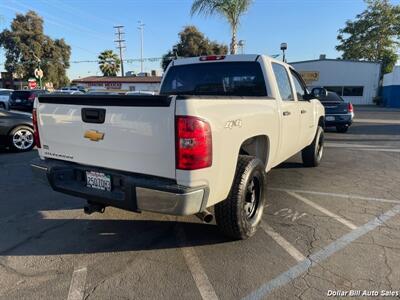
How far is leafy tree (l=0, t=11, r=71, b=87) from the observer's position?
5278 centimetres

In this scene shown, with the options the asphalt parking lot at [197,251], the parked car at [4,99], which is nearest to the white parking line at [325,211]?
the asphalt parking lot at [197,251]

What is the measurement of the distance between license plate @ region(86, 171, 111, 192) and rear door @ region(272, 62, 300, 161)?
2.40 meters

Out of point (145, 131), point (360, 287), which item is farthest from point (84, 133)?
point (360, 287)

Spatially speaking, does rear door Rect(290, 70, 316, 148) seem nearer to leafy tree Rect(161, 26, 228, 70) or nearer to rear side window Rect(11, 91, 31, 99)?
rear side window Rect(11, 91, 31, 99)

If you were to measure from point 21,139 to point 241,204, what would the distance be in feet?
25.7

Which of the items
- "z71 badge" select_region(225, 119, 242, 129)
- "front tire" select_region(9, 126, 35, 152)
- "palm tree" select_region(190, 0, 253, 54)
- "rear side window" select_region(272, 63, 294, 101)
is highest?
"palm tree" select_region(190, 0, 253, 54)

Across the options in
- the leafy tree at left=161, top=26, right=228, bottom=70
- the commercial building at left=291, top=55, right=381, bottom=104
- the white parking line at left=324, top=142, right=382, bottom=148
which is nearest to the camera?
the white parking line at left=324, top=142, right=382, bottom=148

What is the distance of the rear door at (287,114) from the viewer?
476 centimetres

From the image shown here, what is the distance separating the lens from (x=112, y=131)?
3.24 m

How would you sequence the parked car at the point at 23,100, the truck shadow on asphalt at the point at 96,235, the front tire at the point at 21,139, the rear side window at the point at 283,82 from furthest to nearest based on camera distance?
the parked car at the point at 23,100, the front tire at the point at 21,139, the rear side window at the point at 283,82, the truck shadow on asphalt at the point at 96,235

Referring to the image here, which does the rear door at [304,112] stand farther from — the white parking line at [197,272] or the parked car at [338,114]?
the parked car at [338,114]

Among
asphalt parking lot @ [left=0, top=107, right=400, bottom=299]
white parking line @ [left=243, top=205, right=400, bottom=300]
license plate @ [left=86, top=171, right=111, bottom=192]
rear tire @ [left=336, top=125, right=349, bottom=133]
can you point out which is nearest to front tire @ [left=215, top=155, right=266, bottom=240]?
asphalt parking lot @ [left=0, top=107, right=400, bottom=299]

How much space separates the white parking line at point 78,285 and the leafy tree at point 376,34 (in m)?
54.9

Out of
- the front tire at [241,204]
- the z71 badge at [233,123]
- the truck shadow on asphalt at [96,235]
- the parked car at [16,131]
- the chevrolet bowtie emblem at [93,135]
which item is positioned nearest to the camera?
the z71 badge at [233,123]
